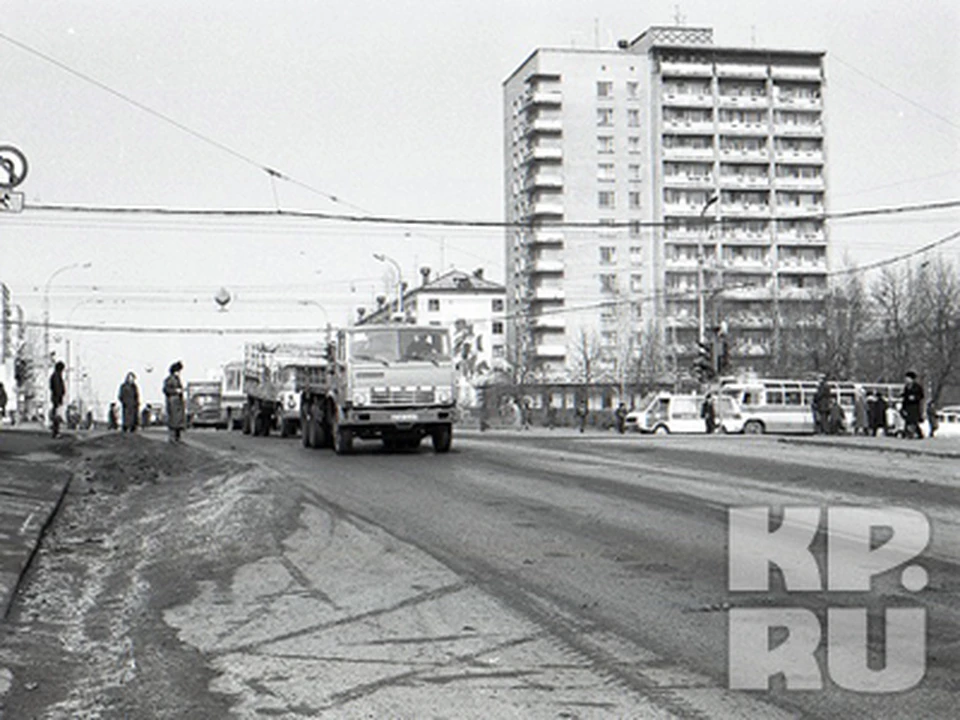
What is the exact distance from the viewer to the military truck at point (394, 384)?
69.7 feet

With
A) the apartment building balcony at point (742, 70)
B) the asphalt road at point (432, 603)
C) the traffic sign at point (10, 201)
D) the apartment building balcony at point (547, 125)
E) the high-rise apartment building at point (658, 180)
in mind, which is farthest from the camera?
the apartment building balcony at point (742, 70)

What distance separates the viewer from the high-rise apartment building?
9975cm

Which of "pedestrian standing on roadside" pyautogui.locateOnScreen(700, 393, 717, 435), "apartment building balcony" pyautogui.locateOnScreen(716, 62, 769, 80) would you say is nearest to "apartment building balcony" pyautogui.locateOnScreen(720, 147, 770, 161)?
"apartment building balcony" pyautogui.locateOnScreen(716, 62, 769, 80)

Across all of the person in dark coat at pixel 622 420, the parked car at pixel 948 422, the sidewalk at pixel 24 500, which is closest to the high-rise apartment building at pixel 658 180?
the parked car at pixel 948 422

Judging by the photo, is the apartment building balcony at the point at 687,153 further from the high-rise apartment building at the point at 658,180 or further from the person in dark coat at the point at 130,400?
the person in dark coat at the point at 130,400

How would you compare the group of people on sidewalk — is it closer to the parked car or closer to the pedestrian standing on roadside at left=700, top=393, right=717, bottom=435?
the pedestrian standing on roadside at left=700, top=393, right=717, bottom=435

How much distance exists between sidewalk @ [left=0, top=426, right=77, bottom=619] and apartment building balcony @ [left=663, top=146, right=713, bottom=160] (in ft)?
275

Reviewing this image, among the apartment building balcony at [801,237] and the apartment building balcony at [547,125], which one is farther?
the apartment building balcony at [801,237]

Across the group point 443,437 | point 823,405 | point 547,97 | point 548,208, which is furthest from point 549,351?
point 443,437

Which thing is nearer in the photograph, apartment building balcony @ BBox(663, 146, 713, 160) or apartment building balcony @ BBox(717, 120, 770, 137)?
apartment building balcony @ BBox(663, 146, 713, 160)

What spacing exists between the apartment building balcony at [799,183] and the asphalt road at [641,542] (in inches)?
3411

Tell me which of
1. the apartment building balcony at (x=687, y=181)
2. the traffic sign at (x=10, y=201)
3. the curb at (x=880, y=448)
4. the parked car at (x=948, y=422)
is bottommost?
the parked car at (x=948, y=422)

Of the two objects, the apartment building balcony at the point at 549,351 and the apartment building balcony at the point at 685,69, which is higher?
the apartment building balcony at the point at 685,69

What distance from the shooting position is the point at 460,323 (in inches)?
3659
